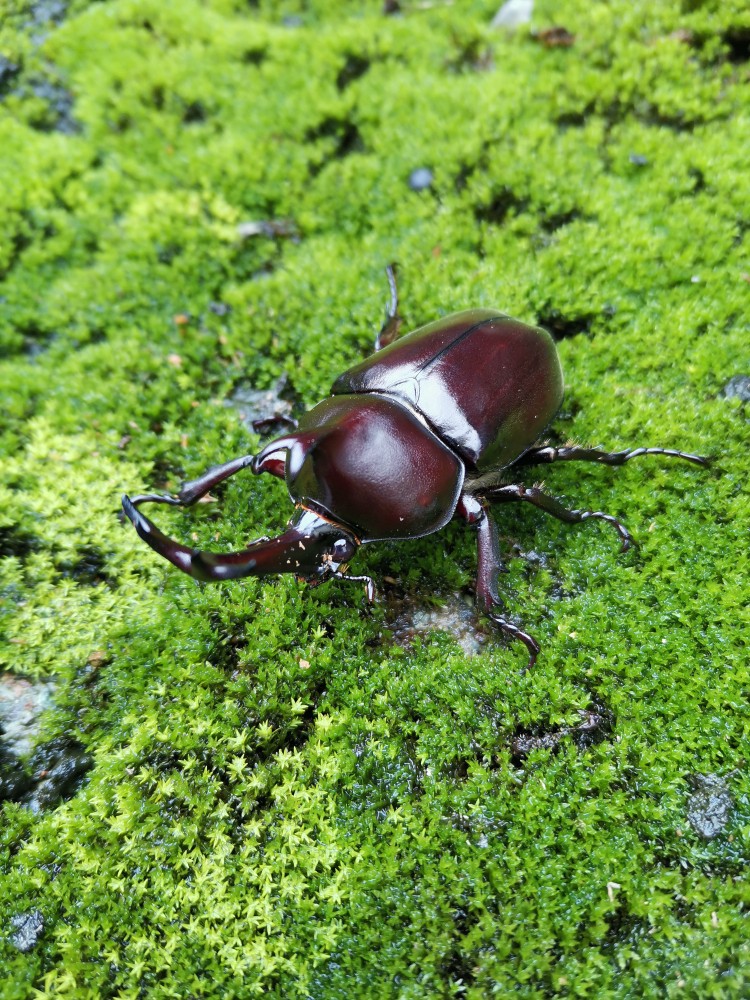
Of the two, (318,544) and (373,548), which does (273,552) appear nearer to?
(318,544)

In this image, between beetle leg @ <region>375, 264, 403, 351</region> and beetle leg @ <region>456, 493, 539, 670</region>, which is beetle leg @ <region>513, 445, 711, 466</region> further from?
beetle leg @ <region>375, 264, 403, 351</region>

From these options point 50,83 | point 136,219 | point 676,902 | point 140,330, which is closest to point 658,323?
point 676,902

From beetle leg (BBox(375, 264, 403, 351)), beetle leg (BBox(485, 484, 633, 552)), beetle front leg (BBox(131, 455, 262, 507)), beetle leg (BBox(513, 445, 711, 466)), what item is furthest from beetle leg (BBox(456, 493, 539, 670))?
beetle leg (BBox(375, 264, 403, 351))

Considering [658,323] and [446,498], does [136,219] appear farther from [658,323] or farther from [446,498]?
[658,323]

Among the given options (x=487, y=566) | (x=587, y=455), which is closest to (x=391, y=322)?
(x=587, y=455)

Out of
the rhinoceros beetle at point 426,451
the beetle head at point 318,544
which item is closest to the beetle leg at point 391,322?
the rhinoceros beetle at point 426,451

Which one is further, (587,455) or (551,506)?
(587,455)
